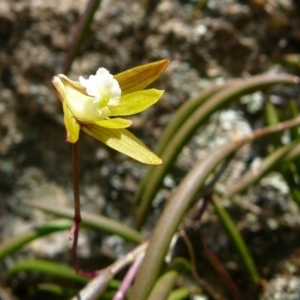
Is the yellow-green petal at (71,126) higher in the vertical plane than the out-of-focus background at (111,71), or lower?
lower

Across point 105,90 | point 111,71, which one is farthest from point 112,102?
point 111,71

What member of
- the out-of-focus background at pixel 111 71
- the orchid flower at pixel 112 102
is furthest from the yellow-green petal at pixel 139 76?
the out-of-focus background at pixel 111 71

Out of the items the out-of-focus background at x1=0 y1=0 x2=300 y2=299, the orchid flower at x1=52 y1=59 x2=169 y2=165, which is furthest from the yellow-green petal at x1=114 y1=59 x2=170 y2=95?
the out-of-focus background at x1=0 y1=0 x2=300 y2=299

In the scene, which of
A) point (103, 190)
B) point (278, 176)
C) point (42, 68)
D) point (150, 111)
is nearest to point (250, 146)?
point (278, 176)

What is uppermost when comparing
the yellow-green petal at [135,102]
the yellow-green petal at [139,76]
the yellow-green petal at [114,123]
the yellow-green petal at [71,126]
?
the yellow-green petal at [139,76]

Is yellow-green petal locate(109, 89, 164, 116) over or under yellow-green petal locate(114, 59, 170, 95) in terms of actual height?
under

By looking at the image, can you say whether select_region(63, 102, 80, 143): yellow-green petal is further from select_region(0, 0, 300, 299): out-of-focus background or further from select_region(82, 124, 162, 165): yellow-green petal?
select_region(0, 0, 300, 299): out-of-focus background

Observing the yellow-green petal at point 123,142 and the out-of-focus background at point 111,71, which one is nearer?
the yellow-green petal at point 123,142

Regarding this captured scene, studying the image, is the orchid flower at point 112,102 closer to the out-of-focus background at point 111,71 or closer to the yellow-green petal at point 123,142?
the yellow-green petal at point 123,142

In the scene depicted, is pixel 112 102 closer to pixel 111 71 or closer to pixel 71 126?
pixel 71 126

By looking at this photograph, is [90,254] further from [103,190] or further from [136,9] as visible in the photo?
[136,9]
